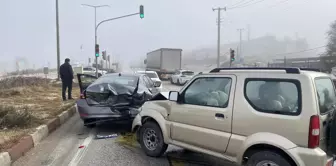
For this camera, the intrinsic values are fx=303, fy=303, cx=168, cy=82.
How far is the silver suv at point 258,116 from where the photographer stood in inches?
136

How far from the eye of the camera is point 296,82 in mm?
3590

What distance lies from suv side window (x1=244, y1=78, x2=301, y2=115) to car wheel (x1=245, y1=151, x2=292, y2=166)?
0.51 m

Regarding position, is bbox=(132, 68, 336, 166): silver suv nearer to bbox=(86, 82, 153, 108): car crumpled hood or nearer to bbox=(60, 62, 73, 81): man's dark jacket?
bbox=(86, 82, 153, 108): car crumpled hood

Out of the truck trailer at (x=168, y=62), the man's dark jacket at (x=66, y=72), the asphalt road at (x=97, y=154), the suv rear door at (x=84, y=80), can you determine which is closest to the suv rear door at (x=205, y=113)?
the asphalt road at (x=97, y=154)

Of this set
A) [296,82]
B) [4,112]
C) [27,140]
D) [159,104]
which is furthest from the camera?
[4,112]

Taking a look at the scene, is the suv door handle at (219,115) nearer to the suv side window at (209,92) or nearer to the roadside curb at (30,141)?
the suv side window at (209,92)

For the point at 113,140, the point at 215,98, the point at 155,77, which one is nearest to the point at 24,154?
the point at 113,140

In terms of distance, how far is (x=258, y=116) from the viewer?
12.5 ft

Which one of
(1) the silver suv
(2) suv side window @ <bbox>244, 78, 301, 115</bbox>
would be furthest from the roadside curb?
(2) suv side window @ <bbox>244, 78, 301, 115</bbox>

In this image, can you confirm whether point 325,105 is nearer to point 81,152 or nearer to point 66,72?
point 81,152

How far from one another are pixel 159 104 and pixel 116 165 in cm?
125

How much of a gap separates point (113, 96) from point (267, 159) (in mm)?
4585

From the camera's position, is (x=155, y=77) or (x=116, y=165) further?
(x=155, y=77)

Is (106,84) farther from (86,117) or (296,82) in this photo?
(296,82)
